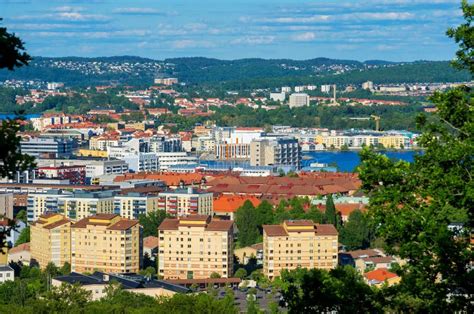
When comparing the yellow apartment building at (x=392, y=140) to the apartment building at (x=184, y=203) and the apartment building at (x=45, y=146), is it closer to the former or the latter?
the apartment building at (x=45, y=146)

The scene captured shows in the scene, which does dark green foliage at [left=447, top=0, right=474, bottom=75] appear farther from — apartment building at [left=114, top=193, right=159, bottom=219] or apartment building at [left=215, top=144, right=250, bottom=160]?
apartment building at [left=215, top=144, right=250, bottom=160]

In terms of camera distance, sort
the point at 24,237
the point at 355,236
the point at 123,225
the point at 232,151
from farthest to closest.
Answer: the point at 232,151 → the point at 24,237 → the point at 355,236 → the point at 123,225

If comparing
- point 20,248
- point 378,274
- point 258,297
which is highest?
point 378,274

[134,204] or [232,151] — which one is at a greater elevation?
[134,204]

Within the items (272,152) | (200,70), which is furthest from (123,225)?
(200,70)

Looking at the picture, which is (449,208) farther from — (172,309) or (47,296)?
(47,296)

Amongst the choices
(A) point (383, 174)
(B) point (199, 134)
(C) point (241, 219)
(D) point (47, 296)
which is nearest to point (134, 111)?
(B) point (199, 134)

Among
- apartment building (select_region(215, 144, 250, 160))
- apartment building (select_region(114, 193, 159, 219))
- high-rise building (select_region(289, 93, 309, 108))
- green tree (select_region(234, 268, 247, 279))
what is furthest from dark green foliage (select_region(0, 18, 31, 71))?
high-rise building (select_region(289, 93, 309, 108))

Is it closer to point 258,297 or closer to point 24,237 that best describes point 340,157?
point 24,237
